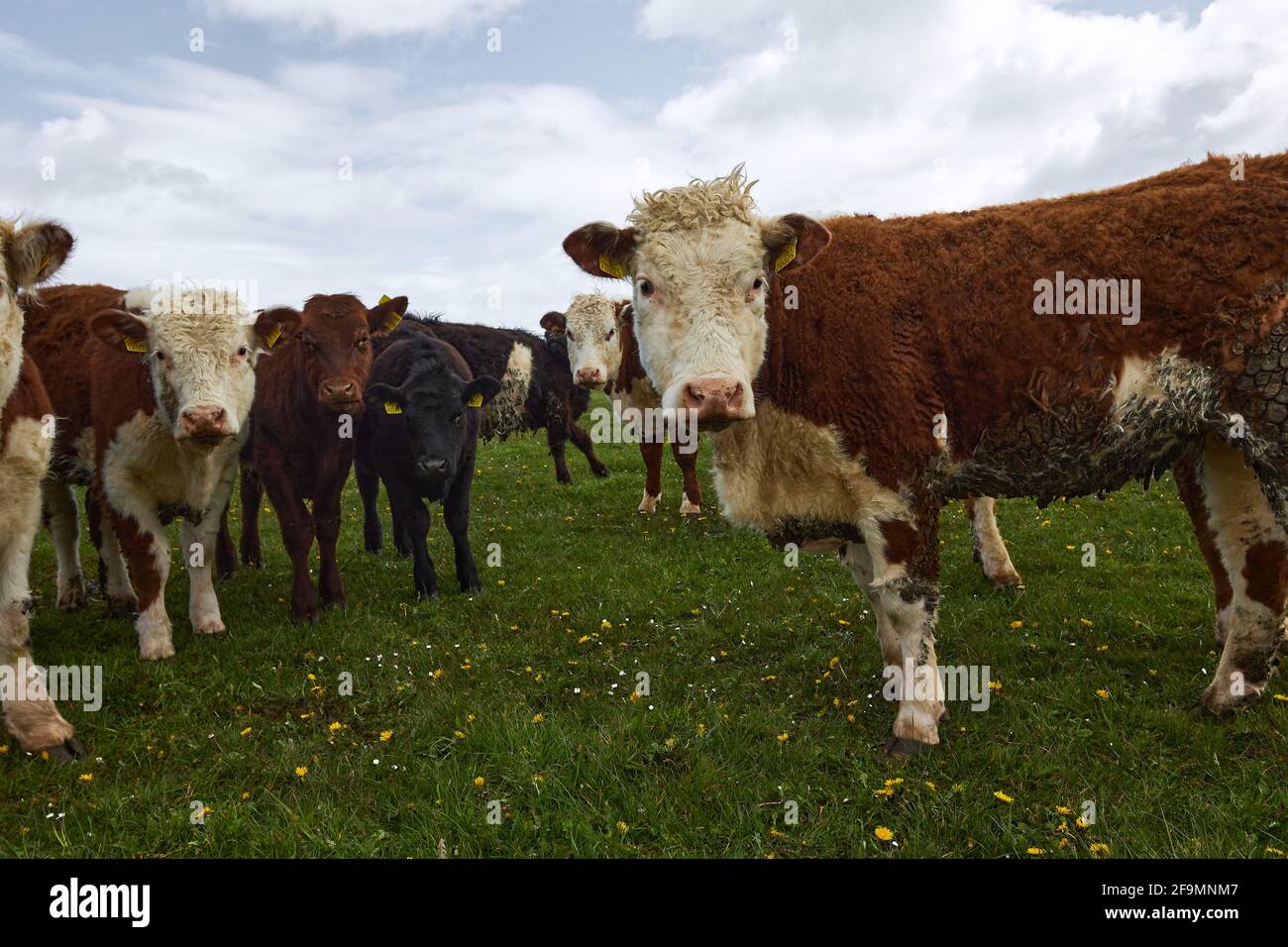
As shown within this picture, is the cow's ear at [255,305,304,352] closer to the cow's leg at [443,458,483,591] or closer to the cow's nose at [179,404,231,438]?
the cow's nose at [179,404,231,438]

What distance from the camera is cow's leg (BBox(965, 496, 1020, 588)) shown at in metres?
7.44

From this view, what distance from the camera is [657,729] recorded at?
16.1 feet

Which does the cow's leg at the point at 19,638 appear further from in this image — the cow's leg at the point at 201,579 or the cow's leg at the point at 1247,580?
the cow's leg at the point at 1247,580

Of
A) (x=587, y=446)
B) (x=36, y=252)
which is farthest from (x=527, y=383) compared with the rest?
(x=36, y=252)

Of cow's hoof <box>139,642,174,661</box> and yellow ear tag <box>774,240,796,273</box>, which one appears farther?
cow's hoof <box>139,642,174,661</box>

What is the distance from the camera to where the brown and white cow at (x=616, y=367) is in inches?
454

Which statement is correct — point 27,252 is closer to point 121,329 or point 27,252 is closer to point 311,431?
point 121,329

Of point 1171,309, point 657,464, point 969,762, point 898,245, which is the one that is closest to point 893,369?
point 898,245

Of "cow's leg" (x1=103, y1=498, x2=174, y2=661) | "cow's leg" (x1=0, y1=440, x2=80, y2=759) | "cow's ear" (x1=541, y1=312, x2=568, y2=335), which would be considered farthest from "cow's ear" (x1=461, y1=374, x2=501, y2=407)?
"cow's ear" (x1=541, y1=312, x2=568, y2=335)

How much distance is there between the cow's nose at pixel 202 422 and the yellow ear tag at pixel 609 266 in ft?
10.7

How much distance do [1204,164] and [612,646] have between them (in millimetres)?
5116

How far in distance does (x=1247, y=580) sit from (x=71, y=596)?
32.1 feet

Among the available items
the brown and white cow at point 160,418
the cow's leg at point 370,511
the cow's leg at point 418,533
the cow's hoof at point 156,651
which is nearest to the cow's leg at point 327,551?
the cow's leg at point 418,533
